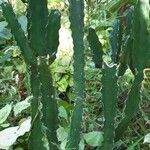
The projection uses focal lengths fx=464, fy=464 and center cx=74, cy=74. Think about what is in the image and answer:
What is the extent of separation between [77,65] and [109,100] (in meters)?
0.13

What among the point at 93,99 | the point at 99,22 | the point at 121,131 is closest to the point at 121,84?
the point at 93,99

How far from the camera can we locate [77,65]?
47.7 inches

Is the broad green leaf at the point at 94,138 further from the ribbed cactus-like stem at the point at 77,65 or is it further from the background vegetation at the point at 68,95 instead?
the ribbed cactus-like stem at the point at 77,65

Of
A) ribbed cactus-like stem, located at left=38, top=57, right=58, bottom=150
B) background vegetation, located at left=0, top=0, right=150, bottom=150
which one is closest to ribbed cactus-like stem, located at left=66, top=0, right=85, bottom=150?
ribbed cactus-like stem, located at left=38, top=57, right=58, bottom=150

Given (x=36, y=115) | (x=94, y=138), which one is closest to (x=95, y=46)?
(x=36, y=115)

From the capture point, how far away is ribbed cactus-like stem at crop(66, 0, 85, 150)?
A: 1.14 meters

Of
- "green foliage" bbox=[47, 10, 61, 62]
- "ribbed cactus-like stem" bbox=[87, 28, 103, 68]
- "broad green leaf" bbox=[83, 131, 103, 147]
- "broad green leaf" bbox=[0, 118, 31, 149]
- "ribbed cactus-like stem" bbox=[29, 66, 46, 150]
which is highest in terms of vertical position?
"green foliage" bbox=[47, 10, 61, 62]

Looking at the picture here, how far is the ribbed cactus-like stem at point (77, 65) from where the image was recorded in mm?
1141

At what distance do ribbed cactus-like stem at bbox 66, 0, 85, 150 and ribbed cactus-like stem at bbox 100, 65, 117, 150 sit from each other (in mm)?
68

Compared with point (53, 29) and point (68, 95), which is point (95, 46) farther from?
point (68, 95)

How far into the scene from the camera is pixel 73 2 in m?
1.13

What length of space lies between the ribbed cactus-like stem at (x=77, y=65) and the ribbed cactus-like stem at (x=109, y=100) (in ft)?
0.22

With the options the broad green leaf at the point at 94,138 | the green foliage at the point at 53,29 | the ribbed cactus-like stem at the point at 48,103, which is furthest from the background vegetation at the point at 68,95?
the green foliage at the point at 53,29

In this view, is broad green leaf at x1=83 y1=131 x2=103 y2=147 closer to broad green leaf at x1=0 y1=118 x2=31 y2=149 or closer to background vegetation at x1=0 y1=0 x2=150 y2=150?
background vegetation at x1=0 y1=0 x2=150 y2=150
